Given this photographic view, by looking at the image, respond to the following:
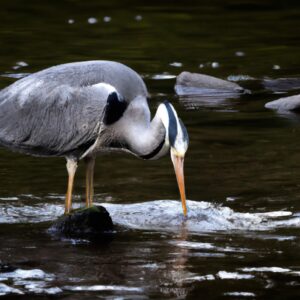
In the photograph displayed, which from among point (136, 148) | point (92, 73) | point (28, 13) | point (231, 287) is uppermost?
point (28, 13)

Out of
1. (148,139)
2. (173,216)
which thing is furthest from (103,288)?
(173,216)

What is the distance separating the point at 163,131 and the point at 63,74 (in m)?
1.15

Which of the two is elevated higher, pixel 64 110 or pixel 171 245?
pixel 64 110

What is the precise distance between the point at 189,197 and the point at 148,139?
40.9 inches

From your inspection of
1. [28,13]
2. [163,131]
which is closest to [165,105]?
[163,131]

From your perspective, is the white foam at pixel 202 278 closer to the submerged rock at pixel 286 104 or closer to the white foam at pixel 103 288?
the white foam at pixel 103 288

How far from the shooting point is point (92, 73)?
369 inches

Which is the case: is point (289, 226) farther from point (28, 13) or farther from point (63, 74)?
point (28, 13)

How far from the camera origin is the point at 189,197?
9.81m

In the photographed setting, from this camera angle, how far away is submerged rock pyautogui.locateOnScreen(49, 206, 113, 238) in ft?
28.8

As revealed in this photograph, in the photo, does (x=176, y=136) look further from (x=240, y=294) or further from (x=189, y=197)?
(x=240, y=294)

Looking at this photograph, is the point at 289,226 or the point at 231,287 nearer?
the point at 231,287

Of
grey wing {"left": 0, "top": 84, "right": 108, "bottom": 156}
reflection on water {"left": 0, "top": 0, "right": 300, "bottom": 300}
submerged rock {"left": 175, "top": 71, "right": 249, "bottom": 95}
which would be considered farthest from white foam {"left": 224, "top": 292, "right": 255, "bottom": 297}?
submerged rock {"left": 175, "top": 71, "right": 249, "bottom": 95}

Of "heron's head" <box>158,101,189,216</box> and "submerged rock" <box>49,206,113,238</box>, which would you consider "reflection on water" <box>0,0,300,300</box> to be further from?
"heron's head" <box>158,101,189,216</box>
